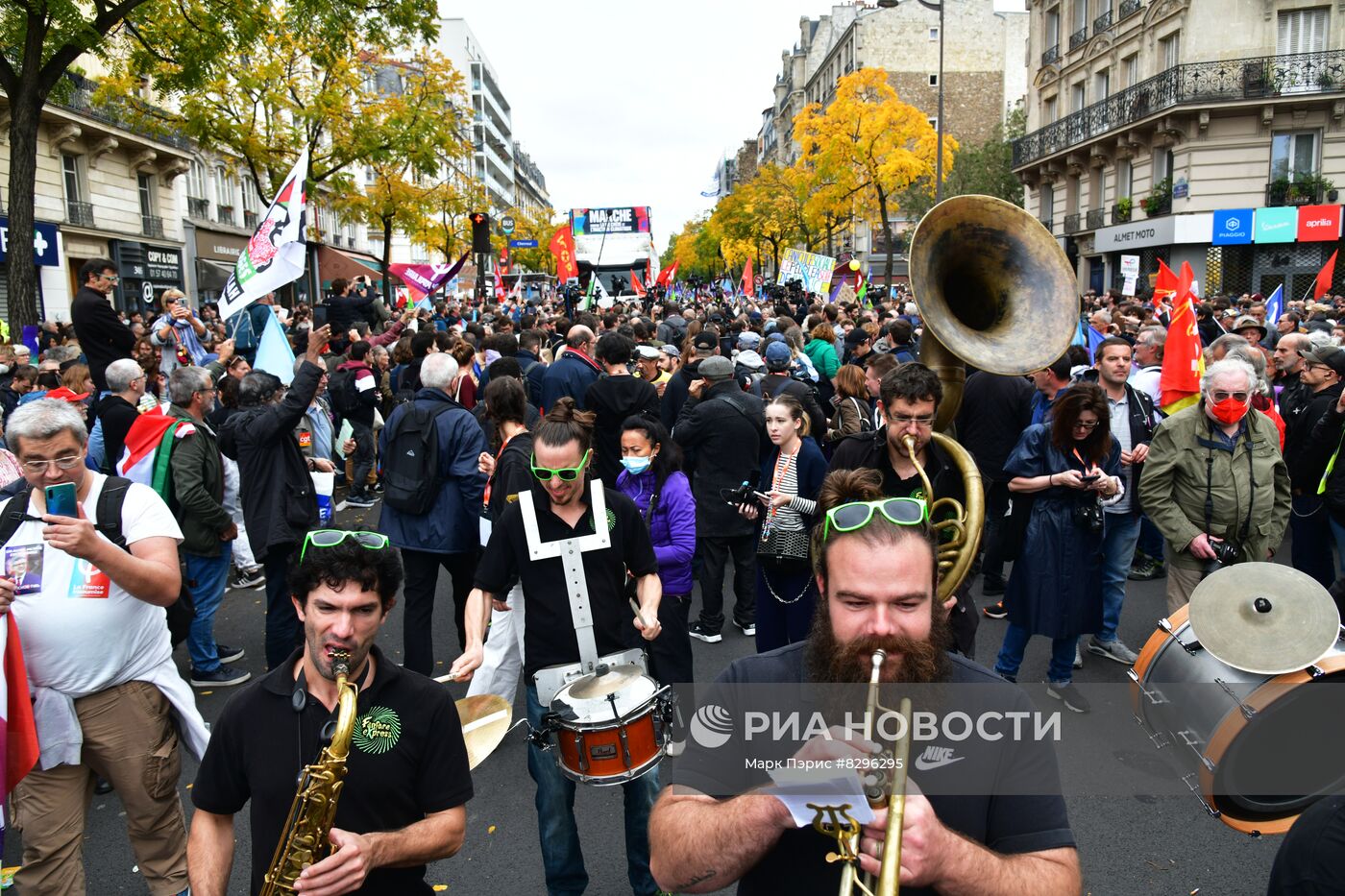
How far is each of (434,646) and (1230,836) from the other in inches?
188

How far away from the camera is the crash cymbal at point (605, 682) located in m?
3.18

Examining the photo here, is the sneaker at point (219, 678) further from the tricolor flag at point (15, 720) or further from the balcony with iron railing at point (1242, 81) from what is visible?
the balcony with iron railing at point (1242, 81)

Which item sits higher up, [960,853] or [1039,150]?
[1039,150]

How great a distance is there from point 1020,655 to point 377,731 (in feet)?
13.0

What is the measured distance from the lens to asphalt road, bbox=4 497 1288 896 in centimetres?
369

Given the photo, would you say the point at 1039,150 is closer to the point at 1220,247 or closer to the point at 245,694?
the point at 1220,247

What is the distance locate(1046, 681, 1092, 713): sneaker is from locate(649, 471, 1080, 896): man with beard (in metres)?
3.72

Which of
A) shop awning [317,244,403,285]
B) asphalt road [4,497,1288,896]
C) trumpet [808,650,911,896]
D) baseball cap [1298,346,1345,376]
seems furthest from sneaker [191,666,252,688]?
shop awning [317,244,403,285]

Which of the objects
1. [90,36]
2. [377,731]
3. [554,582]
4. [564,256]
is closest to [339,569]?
[377,731]

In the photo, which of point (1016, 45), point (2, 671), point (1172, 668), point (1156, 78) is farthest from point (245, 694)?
point (1016, 45)

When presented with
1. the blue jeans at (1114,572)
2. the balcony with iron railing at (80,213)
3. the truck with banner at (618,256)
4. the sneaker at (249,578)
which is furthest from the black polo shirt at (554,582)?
the truck with banner at (618,256)

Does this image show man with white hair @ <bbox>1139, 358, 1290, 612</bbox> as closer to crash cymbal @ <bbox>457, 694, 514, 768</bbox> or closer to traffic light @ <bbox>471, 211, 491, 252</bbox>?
crash cymbal @ <bbox>457, 694, 514, 768</bbox>

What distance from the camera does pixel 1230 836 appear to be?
3.92 m

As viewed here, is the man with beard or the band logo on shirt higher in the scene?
the man with beard
